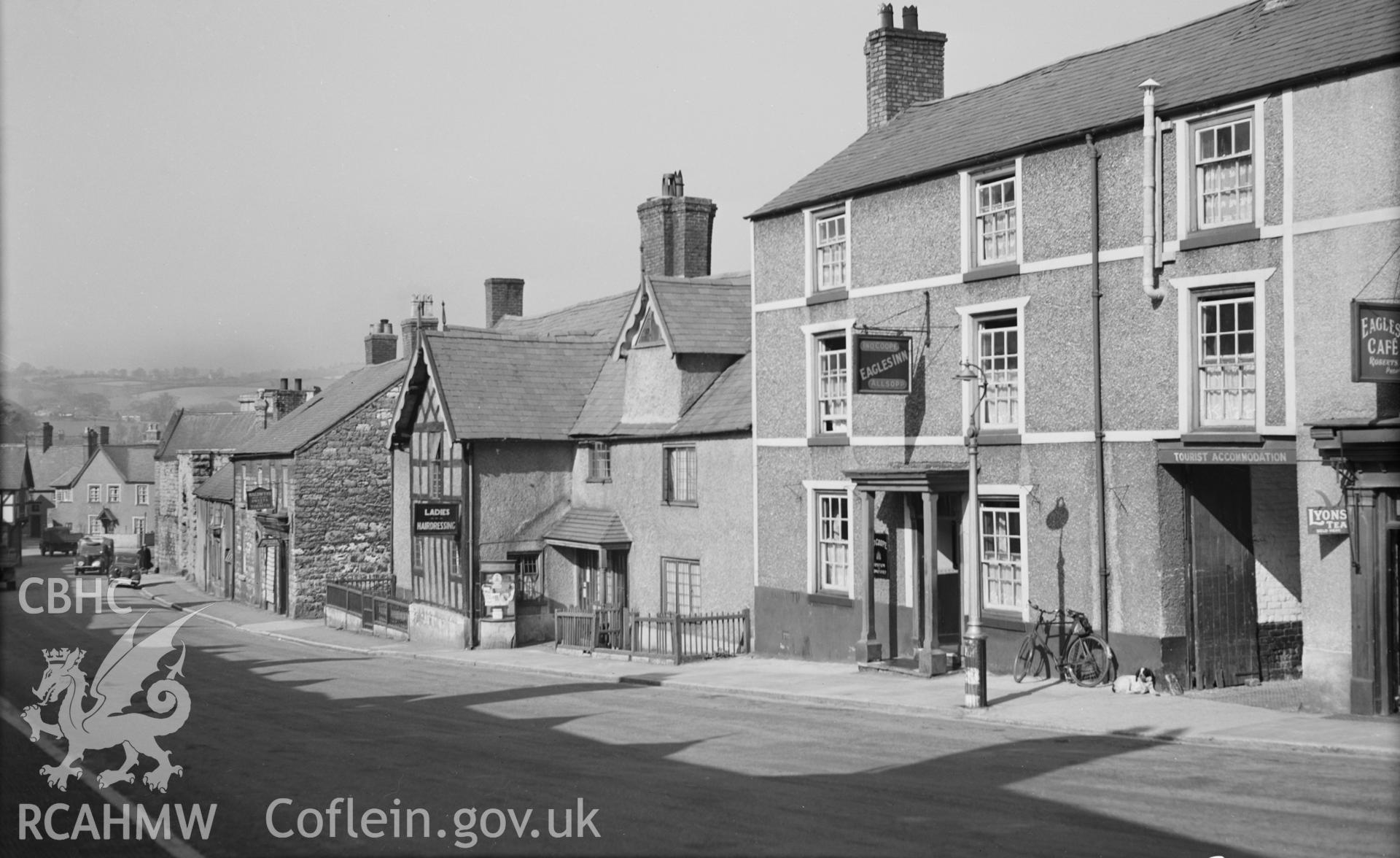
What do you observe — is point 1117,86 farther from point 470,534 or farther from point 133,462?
point 133,462

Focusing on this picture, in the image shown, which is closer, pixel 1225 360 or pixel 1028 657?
pixel 1225 360

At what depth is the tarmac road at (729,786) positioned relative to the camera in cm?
1095

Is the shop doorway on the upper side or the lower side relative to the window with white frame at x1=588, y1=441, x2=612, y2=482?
lower

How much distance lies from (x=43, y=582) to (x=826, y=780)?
2464 inches

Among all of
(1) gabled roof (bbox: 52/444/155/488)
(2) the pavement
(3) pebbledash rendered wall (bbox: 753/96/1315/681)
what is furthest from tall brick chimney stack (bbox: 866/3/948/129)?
(1) gabled roof (bbox: 52/444/155/488)

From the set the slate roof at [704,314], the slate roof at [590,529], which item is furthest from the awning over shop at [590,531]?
the slate roof at [704,314]

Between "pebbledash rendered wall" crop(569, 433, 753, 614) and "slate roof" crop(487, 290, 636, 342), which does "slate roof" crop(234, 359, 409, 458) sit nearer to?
"slate roof" crop(487, 290, 636, 342)

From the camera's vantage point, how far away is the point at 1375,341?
15.8 metres

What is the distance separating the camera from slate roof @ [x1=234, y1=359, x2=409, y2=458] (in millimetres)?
45656

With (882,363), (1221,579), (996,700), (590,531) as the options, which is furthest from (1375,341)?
(590,531)

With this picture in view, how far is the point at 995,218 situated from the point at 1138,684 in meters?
8.50

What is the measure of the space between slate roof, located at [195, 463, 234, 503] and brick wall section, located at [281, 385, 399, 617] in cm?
1297

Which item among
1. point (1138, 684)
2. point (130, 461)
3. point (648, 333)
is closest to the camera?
point (1138, 684)

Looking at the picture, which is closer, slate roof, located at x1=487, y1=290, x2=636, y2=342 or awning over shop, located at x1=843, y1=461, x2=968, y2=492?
awning over shop, located at x1=843, y1=461, x2=968, y2=492
